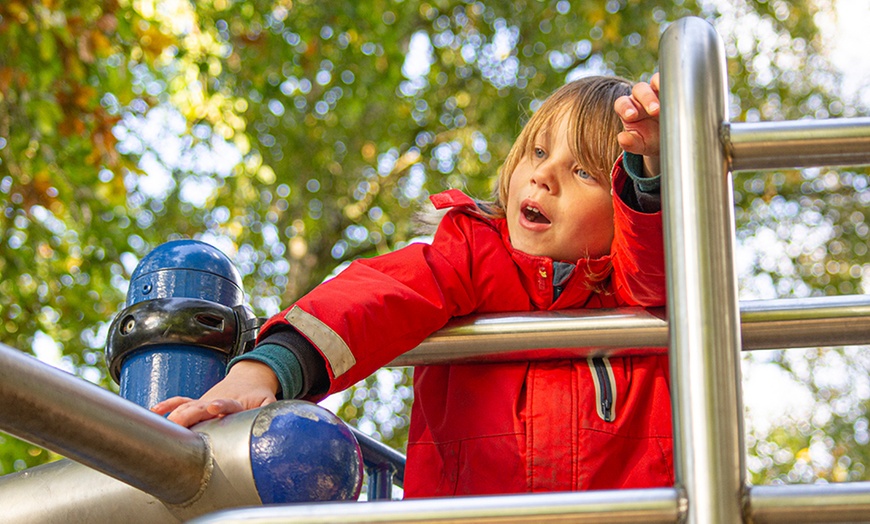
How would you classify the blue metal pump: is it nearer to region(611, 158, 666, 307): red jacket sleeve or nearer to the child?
the child

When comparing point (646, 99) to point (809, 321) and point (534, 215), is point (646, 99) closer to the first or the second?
point (809, 321)

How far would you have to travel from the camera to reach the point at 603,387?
4.22ft

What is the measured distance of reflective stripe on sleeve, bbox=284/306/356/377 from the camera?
44.7 inches

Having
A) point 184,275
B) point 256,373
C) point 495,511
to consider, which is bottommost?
point 495,511

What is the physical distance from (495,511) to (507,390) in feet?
2.33

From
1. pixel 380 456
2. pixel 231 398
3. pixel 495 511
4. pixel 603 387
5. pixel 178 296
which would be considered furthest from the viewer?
pixel 380 456

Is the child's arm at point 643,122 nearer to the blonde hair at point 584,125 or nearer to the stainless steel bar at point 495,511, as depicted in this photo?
the blonde hair at point 584,125

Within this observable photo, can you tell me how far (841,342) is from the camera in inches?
33.5

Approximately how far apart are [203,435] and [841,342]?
1.60 feet

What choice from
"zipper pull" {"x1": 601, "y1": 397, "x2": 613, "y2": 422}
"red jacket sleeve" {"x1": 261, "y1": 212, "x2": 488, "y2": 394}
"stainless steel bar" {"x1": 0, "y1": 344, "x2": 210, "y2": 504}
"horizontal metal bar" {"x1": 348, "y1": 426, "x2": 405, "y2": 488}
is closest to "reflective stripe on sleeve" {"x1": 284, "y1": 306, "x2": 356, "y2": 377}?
"red jacket sleeve" {"x1": 261, "y1": 212, "x2": 488, "y2": 394}

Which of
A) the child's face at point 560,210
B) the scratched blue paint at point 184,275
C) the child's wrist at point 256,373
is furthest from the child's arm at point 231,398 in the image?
the child's face at point 560,210

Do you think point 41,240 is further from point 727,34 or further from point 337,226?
point 727,34

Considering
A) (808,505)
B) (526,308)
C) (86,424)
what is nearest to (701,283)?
(808,505)

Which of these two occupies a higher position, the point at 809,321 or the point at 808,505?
the point at 809,321
